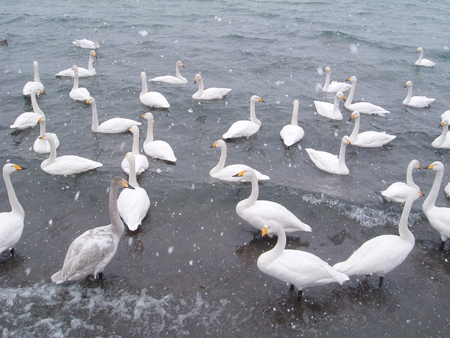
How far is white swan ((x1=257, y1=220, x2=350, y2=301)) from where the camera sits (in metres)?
6.11

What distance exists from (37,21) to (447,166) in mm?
24859

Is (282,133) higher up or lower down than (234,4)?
lower down

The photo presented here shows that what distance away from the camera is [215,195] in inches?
359

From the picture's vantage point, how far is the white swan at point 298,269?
611 cm

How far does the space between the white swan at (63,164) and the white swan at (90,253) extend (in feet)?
10.8

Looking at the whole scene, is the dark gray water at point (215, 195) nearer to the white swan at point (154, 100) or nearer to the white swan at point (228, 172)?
the white swan at point (228, 172)

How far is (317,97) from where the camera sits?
15.4 m

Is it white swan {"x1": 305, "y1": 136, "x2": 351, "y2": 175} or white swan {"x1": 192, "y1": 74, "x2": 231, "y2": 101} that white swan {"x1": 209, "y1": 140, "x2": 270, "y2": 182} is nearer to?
white swan {"x1": 305, "y1": 136, "x2": 351, "y2": 175}

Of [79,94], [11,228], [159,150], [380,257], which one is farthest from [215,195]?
[79,94]

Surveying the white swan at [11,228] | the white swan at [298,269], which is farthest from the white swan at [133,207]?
the white swan at [298,269]

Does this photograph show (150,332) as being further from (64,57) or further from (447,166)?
(64,57)

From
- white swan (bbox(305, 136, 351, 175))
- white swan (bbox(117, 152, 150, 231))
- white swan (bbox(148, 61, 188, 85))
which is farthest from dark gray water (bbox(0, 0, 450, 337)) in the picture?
white swan (bbox(148, 61, 188, 85))

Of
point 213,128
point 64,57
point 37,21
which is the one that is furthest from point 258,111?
point 37,21

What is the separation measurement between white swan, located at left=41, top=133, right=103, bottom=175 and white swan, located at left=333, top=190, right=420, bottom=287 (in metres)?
6.33
